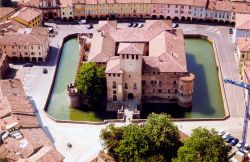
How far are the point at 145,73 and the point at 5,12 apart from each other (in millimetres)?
64926

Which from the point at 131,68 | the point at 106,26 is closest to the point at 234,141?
the point at 131,68

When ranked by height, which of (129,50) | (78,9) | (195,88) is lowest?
(195,88)

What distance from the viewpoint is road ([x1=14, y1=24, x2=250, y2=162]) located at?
363 feet

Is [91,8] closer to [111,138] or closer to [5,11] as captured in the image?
[5,11]

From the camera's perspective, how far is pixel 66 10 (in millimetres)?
171250

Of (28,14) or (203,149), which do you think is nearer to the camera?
(203,149)

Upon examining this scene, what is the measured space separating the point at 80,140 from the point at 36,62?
4242cm

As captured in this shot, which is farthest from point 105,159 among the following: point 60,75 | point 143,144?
point 60,75

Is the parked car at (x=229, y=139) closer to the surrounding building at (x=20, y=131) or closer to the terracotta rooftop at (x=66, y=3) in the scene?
the surrounding building at (x=20, y=131)

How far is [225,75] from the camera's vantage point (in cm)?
13812

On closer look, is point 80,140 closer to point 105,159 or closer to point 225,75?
point 105,159

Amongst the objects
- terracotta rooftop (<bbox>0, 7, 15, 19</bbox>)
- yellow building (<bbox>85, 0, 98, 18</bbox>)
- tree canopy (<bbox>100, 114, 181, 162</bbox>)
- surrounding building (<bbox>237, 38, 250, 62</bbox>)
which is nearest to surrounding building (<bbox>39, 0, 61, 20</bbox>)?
yellow building (<bbox>85, 0, 98, 18</bbox>)

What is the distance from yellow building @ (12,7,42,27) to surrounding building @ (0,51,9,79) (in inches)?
795

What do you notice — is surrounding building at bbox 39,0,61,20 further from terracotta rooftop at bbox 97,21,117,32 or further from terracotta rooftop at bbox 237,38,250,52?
terracotta rooftop at bbox 237,38,250,52
